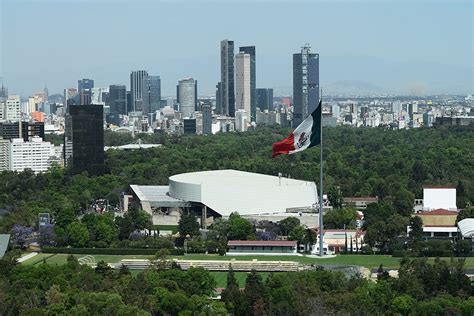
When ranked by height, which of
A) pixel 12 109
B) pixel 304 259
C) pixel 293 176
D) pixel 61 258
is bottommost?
pixel 61 258

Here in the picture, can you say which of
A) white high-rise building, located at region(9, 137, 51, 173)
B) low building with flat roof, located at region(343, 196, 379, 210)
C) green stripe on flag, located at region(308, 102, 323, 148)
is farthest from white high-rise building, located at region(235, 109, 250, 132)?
green stripe on flag, located at region(308, 102, 323, 148)

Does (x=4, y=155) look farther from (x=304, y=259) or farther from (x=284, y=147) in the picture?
(x=284, y=147)

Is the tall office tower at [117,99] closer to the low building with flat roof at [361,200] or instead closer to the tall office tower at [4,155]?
the tall office tower at [4,155]

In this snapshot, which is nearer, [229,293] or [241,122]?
[229,293]

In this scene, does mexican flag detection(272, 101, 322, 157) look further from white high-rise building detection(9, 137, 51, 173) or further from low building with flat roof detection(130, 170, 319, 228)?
white high-rise building detection(9, 137, 51, 173)

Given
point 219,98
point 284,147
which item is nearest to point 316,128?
point 284,147

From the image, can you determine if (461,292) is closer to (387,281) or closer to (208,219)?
(387,281)

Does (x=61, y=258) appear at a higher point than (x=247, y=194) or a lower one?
lower

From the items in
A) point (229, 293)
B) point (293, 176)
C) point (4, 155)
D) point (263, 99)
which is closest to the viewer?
point (229, 293)
